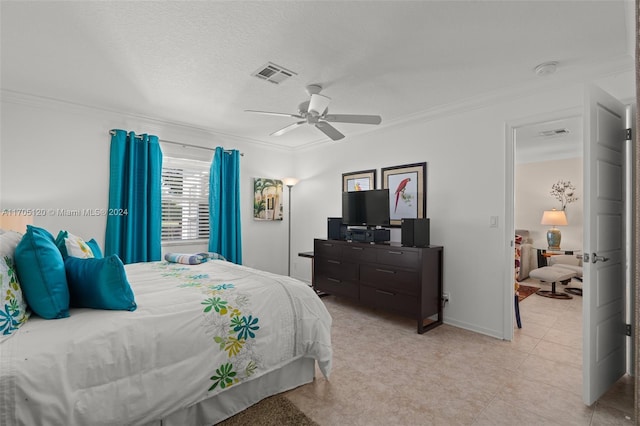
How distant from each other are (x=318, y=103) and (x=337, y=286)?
7.75ft

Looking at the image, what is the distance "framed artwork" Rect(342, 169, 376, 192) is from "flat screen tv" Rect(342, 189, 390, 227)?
30 cm

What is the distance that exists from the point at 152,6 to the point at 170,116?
2.19 m

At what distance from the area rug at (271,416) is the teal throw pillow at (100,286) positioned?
0.88 meters

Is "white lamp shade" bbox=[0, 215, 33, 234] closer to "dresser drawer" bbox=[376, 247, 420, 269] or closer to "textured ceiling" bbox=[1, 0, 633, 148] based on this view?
"textured ceiling" bbox=[1, 0, 633, 148]

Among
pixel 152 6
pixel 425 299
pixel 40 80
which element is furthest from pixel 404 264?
pixel 40 80

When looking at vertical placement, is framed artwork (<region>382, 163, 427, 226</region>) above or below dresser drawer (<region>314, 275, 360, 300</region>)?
above

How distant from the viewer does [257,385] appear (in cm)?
196

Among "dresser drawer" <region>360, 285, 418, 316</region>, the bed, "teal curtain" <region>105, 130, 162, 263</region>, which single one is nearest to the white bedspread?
the bed

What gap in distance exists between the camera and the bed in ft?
3.92

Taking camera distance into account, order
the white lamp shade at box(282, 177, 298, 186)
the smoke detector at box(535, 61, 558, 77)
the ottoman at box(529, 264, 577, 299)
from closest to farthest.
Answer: the smoke detector at box(535, 61, 558, 77) < the ottoman at box(529, 264, 577, 299) < the white lamp shade at box(282, 177, 298, 186)

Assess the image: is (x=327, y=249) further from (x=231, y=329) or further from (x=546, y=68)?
(x=546, y=68)

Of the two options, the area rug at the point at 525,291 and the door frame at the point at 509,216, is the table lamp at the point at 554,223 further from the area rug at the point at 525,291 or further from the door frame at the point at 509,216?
the door frame at the point at 509,216

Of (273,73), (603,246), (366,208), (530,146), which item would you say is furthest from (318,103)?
(530,146)

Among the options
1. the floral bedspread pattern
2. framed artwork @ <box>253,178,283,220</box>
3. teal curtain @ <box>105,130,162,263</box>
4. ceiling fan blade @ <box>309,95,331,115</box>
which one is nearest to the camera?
the floral bedspread pattern
